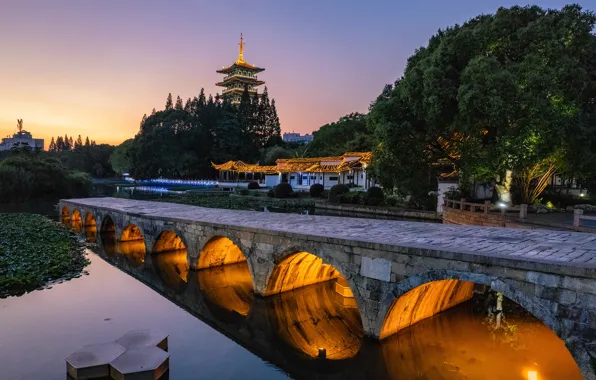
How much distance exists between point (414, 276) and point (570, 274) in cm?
266

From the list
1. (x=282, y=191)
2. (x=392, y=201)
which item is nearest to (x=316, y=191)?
(x=282, y=191)

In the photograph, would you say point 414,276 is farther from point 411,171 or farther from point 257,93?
point 257,93

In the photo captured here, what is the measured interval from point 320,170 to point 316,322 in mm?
36645

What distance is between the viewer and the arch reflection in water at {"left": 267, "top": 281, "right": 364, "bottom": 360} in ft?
32.0

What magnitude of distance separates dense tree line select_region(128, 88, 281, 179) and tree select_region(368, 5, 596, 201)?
53114mm

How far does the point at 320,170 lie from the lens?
47.3 m

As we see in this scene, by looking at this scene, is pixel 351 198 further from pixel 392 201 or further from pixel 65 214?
pixel 65 214

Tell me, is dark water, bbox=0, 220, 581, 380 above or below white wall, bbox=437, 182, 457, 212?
below

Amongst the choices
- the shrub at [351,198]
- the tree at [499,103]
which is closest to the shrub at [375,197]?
the shrub at [351,198]

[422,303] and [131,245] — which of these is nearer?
[422,303]

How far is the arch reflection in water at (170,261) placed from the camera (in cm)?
1508

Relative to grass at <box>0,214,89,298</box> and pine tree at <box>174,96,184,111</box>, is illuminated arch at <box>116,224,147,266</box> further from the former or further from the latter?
pine tree at <box>174,96,184,111</box>

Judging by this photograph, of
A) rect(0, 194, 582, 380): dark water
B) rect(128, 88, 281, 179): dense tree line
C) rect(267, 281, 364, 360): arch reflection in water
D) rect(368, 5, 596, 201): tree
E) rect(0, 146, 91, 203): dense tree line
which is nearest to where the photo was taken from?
rect(0, 194, 582, 380): dark water

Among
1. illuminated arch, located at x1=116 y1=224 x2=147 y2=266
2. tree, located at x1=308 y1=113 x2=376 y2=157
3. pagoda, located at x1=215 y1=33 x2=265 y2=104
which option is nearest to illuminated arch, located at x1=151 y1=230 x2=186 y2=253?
illuminated arch, located at x1=116 y1=224 x2=147 y2=266
